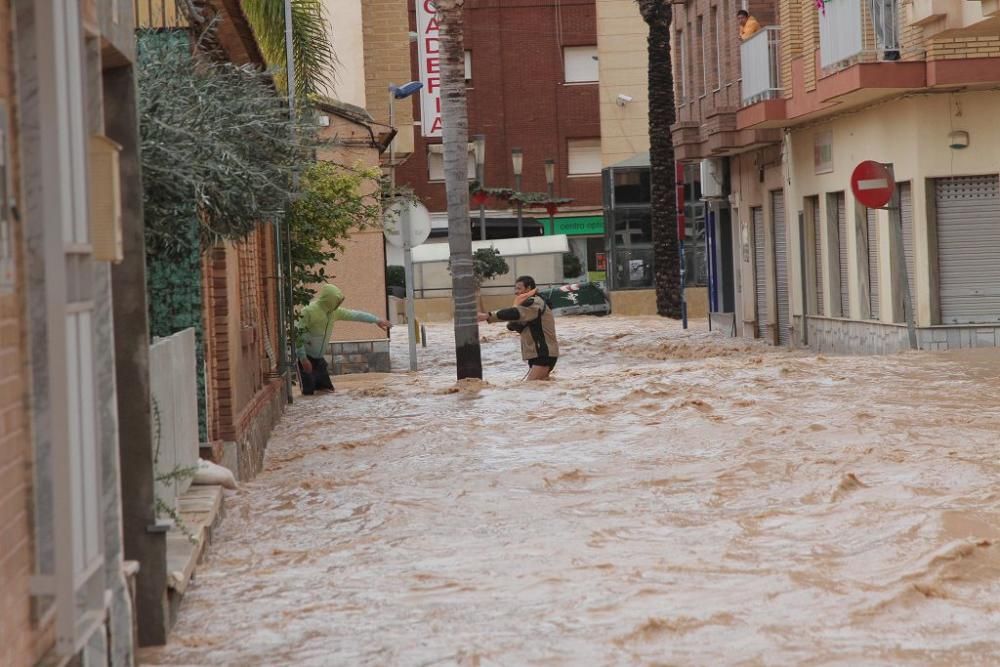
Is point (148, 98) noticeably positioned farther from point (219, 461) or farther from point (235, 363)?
point (235, 363)

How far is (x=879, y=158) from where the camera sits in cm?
2481

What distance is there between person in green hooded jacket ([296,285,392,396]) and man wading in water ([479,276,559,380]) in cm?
169

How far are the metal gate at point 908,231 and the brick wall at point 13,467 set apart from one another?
2001 cm

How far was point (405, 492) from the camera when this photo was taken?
1196 centimetres

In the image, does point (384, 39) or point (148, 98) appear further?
point (384, 39)

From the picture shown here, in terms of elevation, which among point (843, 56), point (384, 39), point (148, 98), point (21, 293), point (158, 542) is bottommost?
point (158, 542)

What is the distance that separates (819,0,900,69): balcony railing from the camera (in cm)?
2325

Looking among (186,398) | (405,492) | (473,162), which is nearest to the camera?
(186,398)

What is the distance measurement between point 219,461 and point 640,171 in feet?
122

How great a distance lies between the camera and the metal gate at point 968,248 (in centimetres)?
2338

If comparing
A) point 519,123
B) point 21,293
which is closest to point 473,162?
point 519,123

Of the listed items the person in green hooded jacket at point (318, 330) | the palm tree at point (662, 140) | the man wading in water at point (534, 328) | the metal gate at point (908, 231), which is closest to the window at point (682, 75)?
the palm tree at point (662, 140)

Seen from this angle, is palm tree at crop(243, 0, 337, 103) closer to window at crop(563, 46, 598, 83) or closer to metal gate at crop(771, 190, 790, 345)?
metal gate at crop(771, 190, 790, 345)

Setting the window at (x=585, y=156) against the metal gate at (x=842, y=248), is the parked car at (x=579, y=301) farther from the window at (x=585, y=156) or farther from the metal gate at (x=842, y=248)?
the metal gate at (x=842, y=248)
